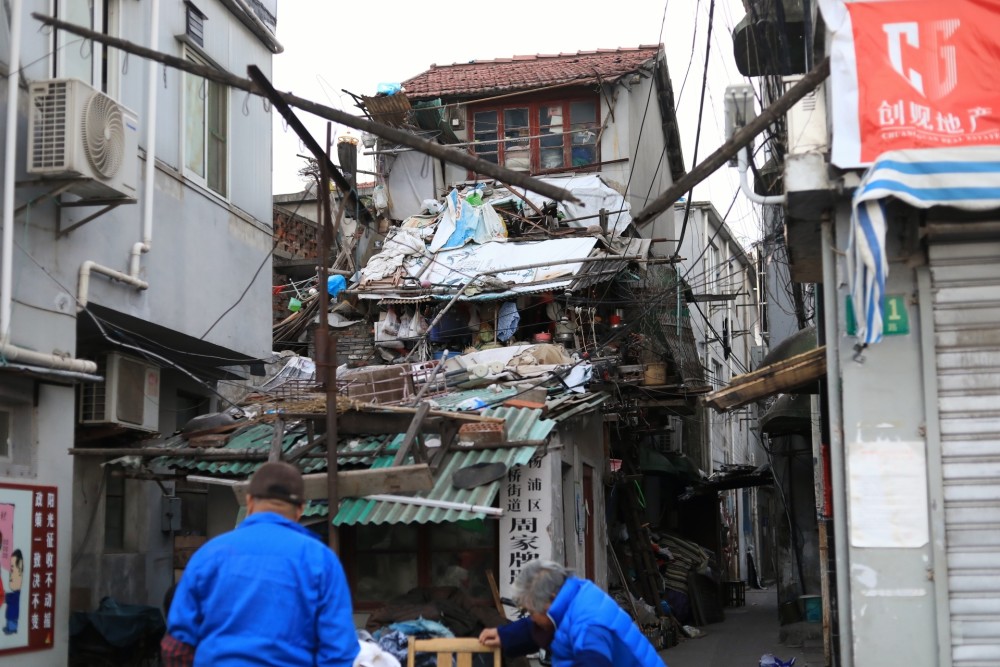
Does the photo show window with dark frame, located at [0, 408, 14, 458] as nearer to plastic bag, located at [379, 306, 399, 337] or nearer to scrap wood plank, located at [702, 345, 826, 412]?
scrap wood plank, located at [702, 345, 826, 412]

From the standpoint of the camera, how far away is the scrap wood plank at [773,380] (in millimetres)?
10133

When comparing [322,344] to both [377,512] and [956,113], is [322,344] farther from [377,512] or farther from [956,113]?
[956,113]

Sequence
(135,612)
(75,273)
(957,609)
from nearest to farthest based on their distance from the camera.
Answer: (957,609) < (75,273) < (135,612)

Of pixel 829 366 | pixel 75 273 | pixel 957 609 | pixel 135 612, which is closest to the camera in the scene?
pixel 957 609

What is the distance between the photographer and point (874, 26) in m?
8.46

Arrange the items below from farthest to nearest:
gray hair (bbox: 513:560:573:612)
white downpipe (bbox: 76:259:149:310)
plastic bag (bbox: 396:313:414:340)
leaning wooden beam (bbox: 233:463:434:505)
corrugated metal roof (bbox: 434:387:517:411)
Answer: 1. plastic bag (bbox: 396:313:414:340)
2. corrugated metal roof (bbox: 434:387:517:411)
3. white downpipe (bbox: 76:259:149:310)
4. leaning wooden beam (bbox: 233:463:434:505)
5. gray hair (bbox: 513:560:573:612)

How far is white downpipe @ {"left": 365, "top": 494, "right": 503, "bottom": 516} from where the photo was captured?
441 inches

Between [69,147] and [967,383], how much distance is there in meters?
7.78

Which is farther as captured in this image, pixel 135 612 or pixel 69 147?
pixel 135 612

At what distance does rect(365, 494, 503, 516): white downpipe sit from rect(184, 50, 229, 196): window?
4831 mm

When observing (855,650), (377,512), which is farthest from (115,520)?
(855,650)

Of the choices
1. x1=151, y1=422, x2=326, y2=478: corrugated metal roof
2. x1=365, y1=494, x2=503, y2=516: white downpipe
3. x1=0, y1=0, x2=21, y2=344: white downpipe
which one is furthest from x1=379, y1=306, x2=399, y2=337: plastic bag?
x1=0, y1=0, x2=21, y2=344: white downpipe

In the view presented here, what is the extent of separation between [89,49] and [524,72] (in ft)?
47.0

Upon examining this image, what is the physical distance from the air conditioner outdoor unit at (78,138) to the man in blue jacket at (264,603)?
19.1ft
